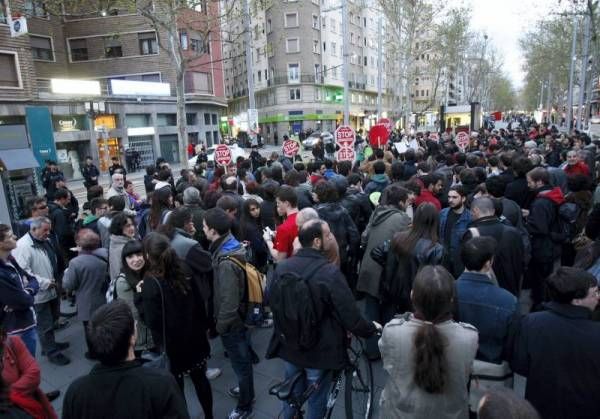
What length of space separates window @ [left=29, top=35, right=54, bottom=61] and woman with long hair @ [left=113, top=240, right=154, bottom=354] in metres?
31.2

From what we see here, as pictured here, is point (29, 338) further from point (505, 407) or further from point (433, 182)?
point (433, 182)

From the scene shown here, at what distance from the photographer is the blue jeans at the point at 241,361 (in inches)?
140

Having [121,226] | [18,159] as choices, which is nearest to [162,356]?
[121,226]

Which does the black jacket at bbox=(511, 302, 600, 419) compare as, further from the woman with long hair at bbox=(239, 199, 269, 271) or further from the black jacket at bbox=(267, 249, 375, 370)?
the woman with long hair at bbox=(239, 199, 269, 271)

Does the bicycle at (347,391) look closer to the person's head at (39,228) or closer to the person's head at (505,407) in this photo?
the person's head at (505,407)

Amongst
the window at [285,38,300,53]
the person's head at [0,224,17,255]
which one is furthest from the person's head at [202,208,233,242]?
the window at [285,38,300,53]

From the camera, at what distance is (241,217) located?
5.61 meters

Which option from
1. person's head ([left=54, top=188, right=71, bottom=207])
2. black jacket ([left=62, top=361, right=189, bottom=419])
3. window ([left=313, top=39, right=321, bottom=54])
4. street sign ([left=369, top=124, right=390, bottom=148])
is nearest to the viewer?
black jacket ([left=62, top=361, right=189, bottom=419])

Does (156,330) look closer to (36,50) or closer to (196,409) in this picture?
(196,409)

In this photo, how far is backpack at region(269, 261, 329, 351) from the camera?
2.77 meters

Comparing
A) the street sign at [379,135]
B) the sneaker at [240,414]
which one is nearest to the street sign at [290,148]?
the street sign at [379,135]

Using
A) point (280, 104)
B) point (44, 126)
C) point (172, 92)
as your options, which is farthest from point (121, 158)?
point (280, 104)

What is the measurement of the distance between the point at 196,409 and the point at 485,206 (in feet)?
11.0

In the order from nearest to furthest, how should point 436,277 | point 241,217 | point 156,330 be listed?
point 436,277 < point 156,330 < point 241,217
